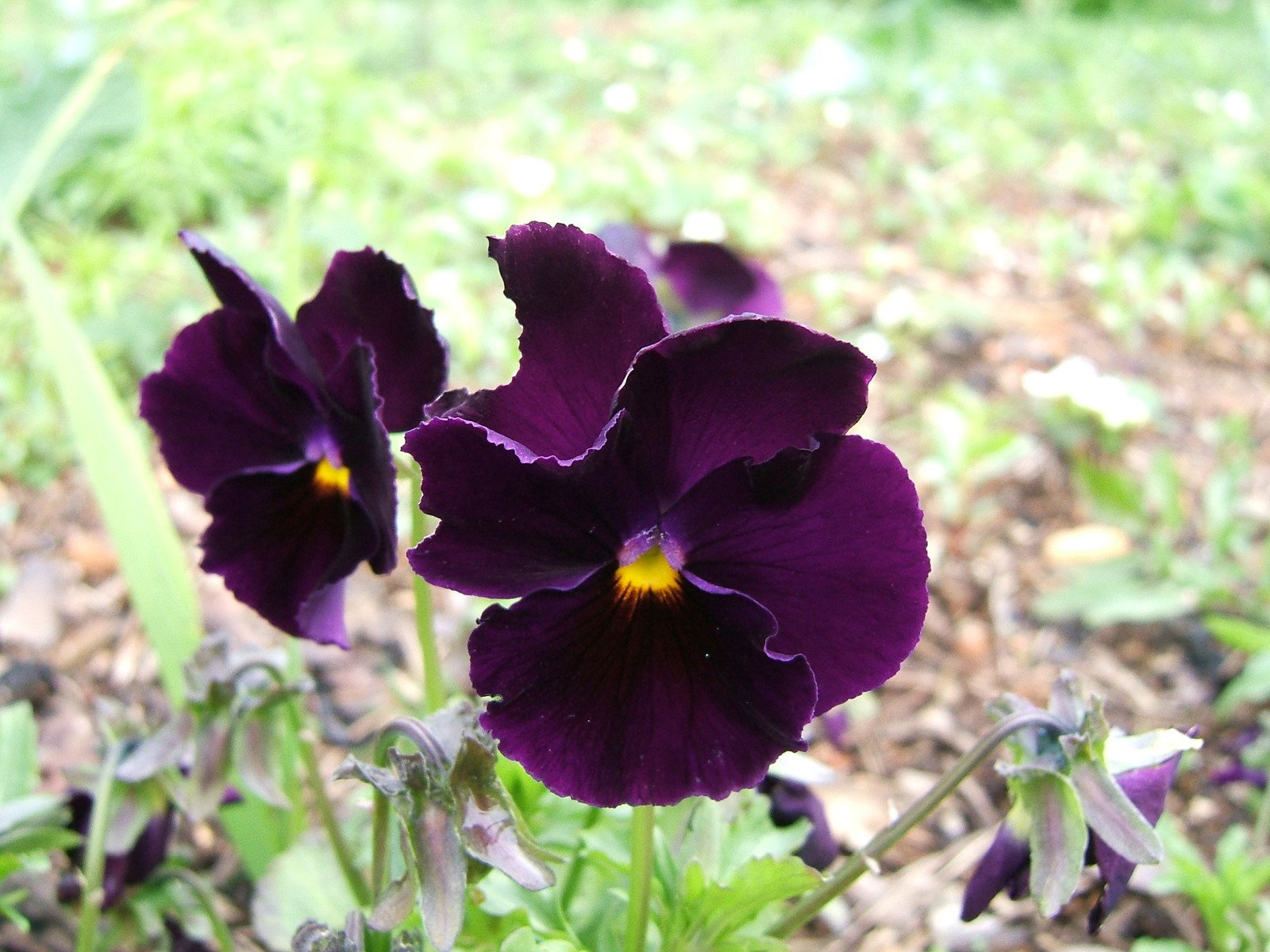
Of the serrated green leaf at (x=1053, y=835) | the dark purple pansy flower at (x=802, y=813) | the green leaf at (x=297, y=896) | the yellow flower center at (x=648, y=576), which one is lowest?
the dark purple pansy flower at (x=802, y=813)

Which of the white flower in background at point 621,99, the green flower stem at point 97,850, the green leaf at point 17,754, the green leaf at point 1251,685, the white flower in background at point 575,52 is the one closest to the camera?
the green flower stem at point 97,850

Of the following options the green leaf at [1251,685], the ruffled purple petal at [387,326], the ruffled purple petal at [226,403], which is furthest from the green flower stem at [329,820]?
the green leaf at [1251,685]

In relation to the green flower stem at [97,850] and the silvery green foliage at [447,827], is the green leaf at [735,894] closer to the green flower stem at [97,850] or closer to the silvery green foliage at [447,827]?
the silvery green foliage at [447,827]

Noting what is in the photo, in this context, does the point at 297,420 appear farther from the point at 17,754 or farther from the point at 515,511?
the point at 17,754

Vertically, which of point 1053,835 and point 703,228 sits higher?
point 1053,835

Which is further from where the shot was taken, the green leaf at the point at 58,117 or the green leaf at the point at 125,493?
the green leaf at the point at 58,117

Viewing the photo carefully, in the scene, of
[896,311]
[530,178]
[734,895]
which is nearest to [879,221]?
[896,311]
